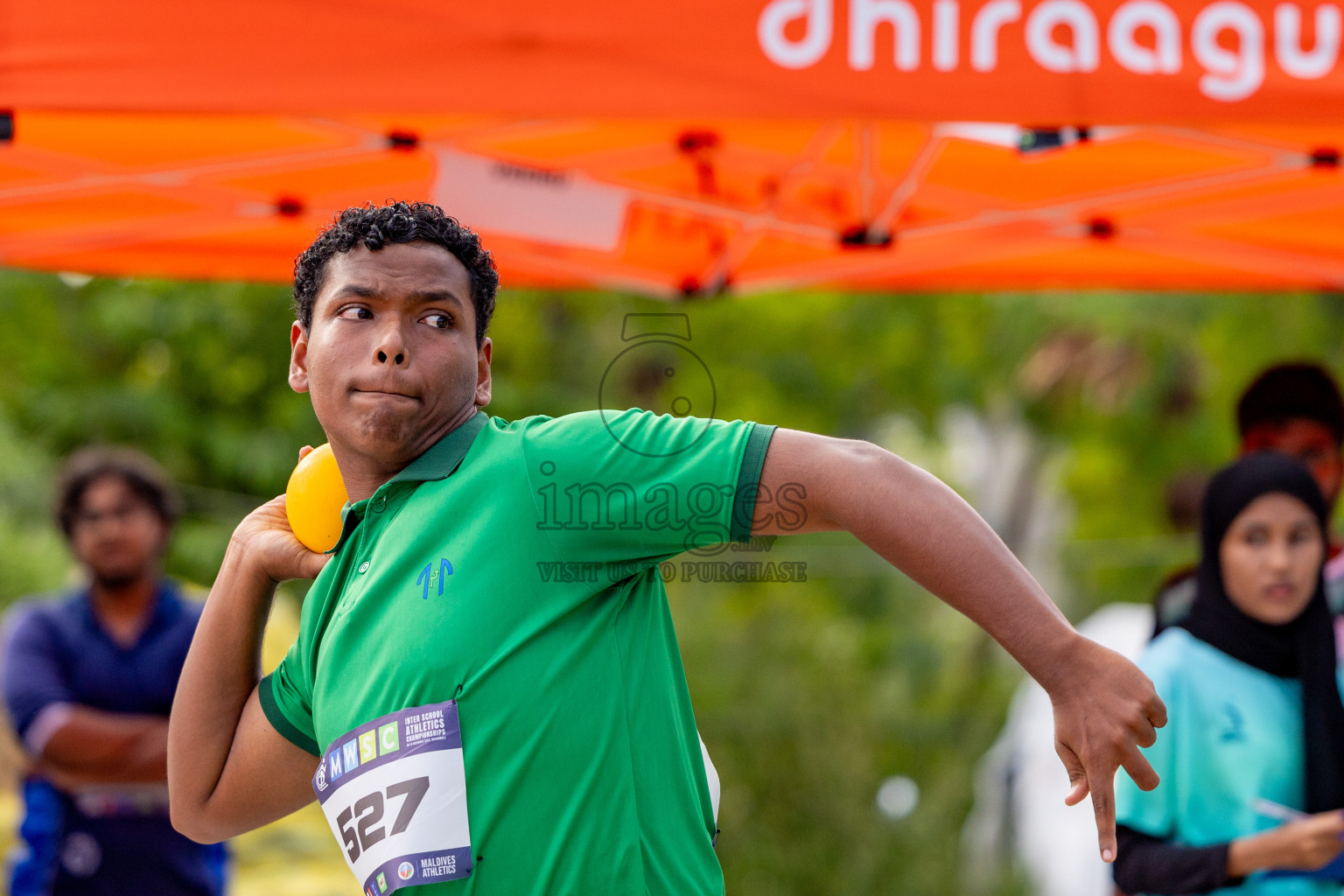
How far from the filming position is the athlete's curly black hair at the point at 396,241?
172 cm

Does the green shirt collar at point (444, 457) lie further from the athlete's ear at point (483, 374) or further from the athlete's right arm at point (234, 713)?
the athlete's right arm at point (234, 713)

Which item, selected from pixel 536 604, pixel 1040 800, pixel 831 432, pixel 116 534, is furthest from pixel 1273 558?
pixel 831 432

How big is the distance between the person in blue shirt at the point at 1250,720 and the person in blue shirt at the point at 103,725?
8.02 feet

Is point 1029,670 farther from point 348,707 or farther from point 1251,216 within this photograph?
point 1251,216

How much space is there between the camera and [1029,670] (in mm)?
1436

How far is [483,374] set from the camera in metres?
1.87

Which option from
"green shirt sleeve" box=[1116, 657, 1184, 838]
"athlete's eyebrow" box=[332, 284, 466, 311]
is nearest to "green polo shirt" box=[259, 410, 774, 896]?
"athlete's eyebrow" box=[332, 284, 466, 311]

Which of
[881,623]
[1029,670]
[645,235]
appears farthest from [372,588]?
[881,623]

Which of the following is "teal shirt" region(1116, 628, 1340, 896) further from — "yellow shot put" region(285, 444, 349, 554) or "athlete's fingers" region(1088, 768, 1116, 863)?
"yellow shot put" region(285, 444, 349, 554)

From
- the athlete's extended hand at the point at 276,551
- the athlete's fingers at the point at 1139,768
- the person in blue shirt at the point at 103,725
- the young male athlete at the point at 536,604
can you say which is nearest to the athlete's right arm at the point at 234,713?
the athlete's extended hand at the point at 276,551

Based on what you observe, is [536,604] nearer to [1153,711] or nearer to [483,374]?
[483,374]

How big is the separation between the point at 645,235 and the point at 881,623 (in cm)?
752

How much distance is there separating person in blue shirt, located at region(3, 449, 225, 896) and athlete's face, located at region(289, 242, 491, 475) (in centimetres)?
213

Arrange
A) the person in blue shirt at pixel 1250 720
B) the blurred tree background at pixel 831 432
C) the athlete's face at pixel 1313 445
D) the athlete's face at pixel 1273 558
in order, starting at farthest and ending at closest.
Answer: the blurred tree background at pixel 831 432 → the athlete's face at pixel 1313 445 → the athlete's face at pixel 1273 558 → the person in blue shirt at pixel 1250 720
